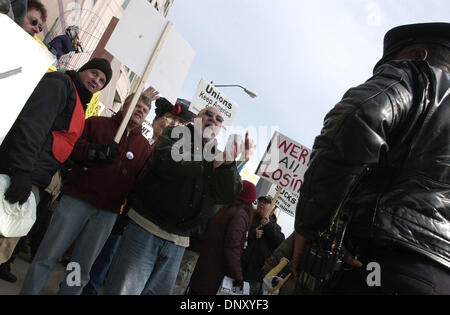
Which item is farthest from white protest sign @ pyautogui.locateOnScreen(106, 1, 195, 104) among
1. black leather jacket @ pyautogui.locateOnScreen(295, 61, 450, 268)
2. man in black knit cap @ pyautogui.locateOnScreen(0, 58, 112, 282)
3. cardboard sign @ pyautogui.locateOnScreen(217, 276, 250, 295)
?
black leather jacket @ pyautogui.locateOnScreen(295, 61, 450, 268)

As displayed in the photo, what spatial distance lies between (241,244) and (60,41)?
634 centimetres

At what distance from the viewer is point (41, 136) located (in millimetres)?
2303

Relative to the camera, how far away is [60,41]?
7.36m

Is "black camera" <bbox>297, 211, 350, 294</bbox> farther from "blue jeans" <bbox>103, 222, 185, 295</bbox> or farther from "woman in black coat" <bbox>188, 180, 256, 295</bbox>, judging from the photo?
"woman in black coat" <bbox>188, 180, 256, 295</bbox>

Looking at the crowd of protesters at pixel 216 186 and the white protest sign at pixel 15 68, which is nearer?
the crowd of protesters at pixel 216 186

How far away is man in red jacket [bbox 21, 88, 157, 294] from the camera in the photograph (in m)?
2.47

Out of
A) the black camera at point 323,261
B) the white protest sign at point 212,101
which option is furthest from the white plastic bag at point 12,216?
the white protest sign at point 212,101

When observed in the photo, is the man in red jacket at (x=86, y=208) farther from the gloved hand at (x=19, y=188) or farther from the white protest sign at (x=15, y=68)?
the white protest sign at (x=15, y=68)

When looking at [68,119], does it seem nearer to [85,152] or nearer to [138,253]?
[85,152]

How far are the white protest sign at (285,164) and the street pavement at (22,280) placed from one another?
3.96m

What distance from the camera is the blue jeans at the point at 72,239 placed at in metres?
2.40
